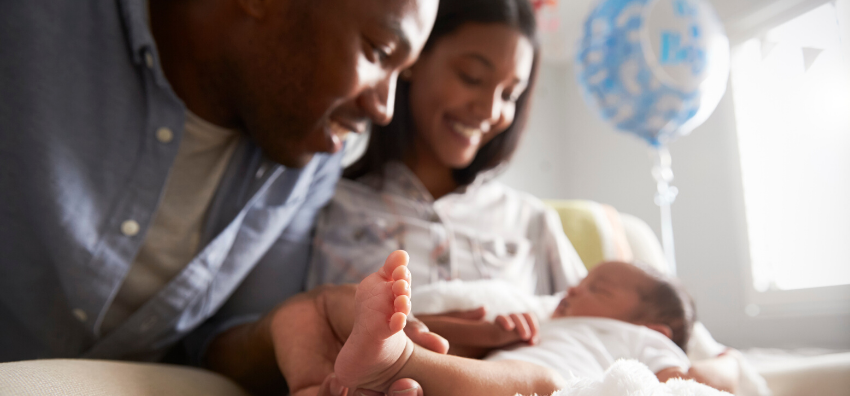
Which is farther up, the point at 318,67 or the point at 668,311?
the point at 318,67

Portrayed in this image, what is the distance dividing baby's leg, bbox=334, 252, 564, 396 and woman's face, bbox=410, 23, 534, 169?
739 mm

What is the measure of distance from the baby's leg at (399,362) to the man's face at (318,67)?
58cm

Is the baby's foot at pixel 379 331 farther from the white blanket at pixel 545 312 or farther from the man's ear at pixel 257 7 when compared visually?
the man's ear at pixel 257 7

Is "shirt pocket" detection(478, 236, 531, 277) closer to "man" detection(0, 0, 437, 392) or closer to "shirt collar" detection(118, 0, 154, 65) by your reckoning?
"man" detection(0, 0, 437, 392)

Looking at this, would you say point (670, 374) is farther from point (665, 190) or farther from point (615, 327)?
point (665, 190)

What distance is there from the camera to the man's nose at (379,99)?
102 centimetres

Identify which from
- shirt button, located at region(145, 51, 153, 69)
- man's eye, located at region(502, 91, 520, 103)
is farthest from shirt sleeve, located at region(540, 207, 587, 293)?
shirt button, located at region(145, 51, 153, 69)

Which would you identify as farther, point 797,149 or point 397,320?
point 797,149

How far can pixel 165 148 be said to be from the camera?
0.97 metres

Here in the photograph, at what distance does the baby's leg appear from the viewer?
47cm

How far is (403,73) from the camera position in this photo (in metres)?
1.34

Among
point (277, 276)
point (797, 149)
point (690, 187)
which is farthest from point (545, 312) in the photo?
point (690, 187)

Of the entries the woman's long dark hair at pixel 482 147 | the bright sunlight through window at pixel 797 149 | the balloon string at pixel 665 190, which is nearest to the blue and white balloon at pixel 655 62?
the bright sunlight through window at pixel 797 149

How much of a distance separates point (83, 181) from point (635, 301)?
3.18 feet
